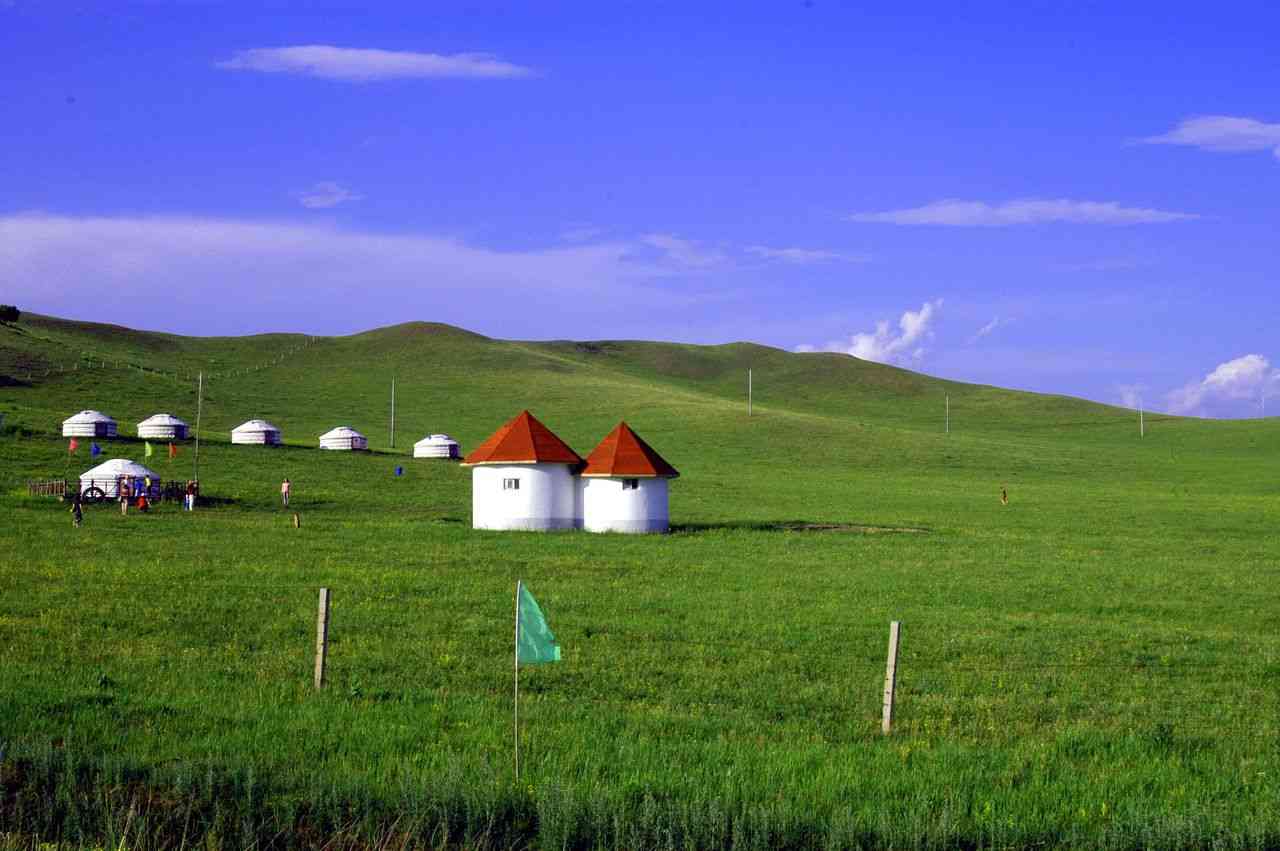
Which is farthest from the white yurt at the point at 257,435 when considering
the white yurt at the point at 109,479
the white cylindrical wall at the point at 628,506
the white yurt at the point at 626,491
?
the white cylindrical wall at the point at 628,506

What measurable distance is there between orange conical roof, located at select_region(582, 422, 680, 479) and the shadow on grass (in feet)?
7.58

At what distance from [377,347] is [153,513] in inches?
4441

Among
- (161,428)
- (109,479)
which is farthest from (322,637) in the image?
(161,428)

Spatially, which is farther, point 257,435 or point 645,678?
point 257,435

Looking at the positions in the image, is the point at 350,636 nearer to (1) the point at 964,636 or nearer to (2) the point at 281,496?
(1) the point at 964,636

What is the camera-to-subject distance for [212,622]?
21.4m

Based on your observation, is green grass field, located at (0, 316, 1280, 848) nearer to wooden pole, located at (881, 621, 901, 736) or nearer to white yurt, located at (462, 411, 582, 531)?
wooden pole, located at (881, 621, 901, 736)

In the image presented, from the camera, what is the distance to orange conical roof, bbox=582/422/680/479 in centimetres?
4384

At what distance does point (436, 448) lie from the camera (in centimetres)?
7988

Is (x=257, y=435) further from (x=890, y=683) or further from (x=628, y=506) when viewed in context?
(x=890, y=683)

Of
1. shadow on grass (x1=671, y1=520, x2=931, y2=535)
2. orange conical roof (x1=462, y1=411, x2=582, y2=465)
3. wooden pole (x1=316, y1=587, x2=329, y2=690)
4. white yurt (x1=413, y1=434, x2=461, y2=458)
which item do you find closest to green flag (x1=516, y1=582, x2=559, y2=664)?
wooden pole (x1=316, y1=587, x2=329, y2=690)

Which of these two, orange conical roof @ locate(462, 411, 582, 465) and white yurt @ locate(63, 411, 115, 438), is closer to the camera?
orange conical roof @ locate(462, 411, 582, 465)

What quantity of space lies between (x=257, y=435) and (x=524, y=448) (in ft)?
123

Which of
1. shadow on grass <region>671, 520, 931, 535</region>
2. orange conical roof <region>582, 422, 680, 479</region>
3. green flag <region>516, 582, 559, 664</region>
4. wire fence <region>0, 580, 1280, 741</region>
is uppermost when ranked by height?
orange conical roof <region>582, 422, 680, 479</region>
